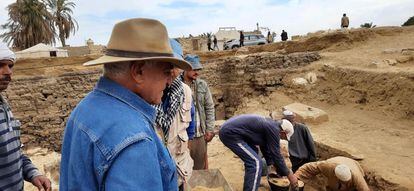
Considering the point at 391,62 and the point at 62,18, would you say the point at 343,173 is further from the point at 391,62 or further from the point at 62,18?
the point at 62,18

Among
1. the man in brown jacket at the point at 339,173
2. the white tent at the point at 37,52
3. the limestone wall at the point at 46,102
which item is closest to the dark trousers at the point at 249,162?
the man in brown jacket at the point at 339,173

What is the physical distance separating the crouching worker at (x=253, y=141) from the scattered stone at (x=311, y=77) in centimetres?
651

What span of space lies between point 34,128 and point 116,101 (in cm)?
943

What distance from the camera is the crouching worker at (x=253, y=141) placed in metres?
4.46

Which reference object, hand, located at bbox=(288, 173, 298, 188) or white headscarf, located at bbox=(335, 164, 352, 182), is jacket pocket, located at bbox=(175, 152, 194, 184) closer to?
hand, located at bbox=(288, 173, 298, 188)

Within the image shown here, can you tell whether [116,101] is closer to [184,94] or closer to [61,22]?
[184,94]

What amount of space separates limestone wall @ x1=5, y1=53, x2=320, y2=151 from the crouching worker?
6591 millimetres

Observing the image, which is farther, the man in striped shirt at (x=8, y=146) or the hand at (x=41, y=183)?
the hand at (x=41, y=183)

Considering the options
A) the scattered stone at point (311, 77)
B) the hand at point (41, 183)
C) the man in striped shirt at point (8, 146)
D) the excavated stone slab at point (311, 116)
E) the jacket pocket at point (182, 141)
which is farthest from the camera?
the scattered stone at point (311, 77)

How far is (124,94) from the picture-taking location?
50.4 inches

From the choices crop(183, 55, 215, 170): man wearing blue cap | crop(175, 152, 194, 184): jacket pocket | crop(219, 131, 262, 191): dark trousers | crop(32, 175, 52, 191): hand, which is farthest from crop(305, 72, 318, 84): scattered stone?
crop(32, 175, 52, 191): hand

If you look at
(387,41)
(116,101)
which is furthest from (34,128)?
(387,41)

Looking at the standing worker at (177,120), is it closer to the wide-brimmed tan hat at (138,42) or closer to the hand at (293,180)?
the wide-brimmed tan hat at (138,42)

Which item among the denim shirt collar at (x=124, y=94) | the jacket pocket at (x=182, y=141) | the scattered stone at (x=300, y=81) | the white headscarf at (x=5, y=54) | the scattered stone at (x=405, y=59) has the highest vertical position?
the white headscarf at (x=5, y=54)
